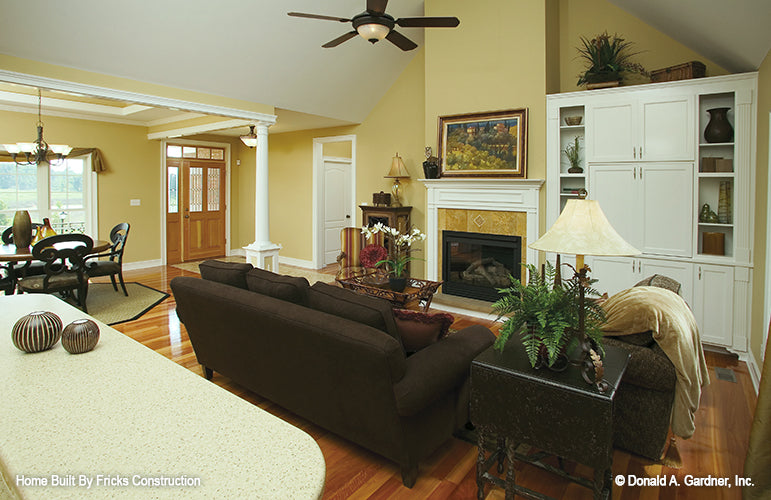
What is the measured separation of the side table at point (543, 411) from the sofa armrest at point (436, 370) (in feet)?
0.70

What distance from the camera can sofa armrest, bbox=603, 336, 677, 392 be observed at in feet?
7.47

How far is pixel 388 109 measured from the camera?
22.9 ft

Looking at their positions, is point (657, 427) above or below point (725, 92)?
below

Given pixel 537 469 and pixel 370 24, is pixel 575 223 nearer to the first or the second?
Answer: pixel 537 469

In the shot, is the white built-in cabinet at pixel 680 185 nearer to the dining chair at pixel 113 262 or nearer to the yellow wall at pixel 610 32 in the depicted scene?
the yellow wall at pixel 610 32

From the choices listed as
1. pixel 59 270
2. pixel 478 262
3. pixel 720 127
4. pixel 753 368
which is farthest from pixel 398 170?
pixel 753 368

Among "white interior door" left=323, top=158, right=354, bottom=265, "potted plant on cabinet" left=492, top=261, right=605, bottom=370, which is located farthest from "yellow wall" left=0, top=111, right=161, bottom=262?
"potted plant on cabinet" left=492, top=261, right=605, bottom=370

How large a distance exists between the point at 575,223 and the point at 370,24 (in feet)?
6.71

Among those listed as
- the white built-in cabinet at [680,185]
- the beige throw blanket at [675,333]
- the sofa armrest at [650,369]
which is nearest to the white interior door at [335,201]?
the white built-in cabinet at [680,185]

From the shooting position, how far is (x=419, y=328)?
251cm

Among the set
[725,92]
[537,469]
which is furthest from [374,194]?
[537,469]

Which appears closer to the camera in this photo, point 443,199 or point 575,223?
point 575,223

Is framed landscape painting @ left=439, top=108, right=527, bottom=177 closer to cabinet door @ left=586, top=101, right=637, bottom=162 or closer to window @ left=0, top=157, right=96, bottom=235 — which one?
cabinet door @ left=586, top=101, right=637, bottom=162

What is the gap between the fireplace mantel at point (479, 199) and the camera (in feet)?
16.7
